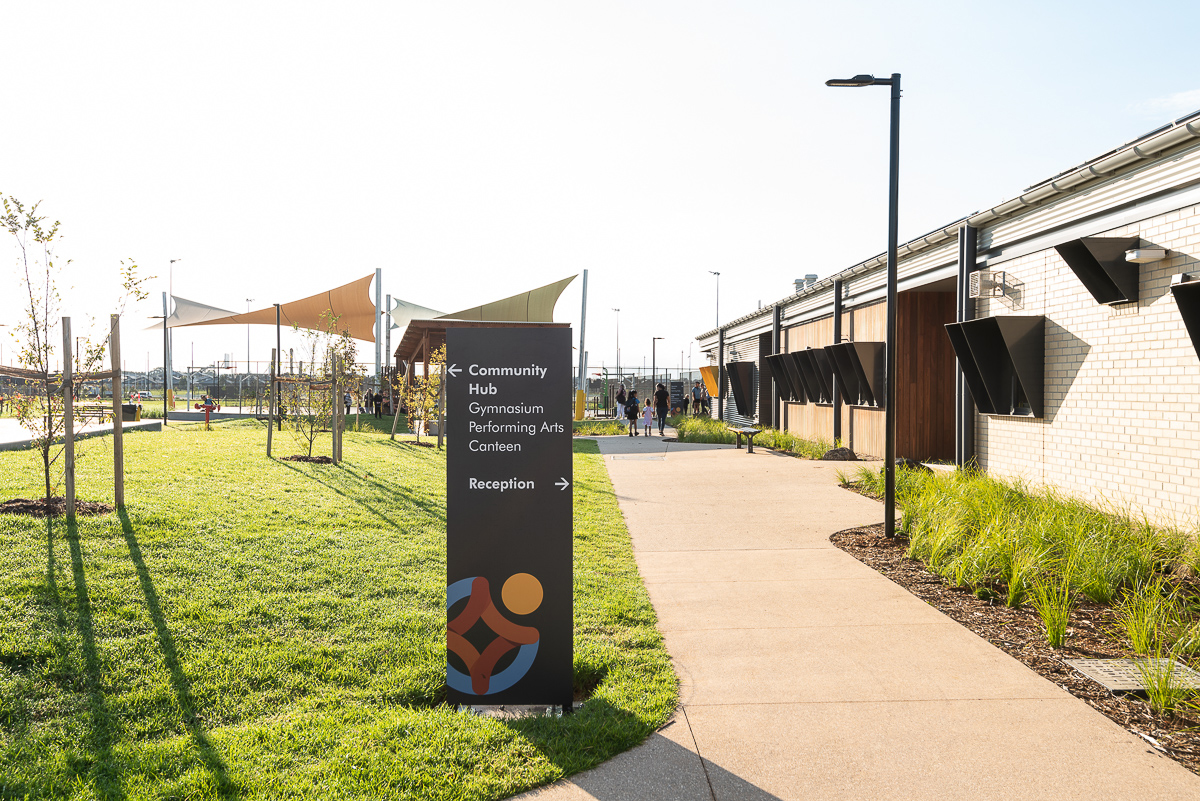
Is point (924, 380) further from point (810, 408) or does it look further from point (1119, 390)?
point (1119, 390)

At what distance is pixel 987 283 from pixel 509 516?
9.90 meters

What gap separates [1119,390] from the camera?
28.1ft

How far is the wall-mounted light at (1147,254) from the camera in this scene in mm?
7797

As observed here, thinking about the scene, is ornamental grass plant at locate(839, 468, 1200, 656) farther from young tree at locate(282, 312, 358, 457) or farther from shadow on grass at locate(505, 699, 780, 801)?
young tree at locate(282, 312, 358, 457)

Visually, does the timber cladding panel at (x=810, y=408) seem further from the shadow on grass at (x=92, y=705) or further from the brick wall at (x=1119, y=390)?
the shadow on grass at (x=92, y=705)

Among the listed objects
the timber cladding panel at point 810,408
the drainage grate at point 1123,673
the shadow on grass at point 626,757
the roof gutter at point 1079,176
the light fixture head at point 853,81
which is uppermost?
the light fixture head at point 853,81

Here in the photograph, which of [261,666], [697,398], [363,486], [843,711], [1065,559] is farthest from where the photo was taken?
[697,398]

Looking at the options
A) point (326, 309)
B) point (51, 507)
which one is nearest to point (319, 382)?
point (51, 507)

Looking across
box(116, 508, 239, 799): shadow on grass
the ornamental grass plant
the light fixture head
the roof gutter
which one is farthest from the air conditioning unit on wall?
box(116, 508, 239, 799): shadow on grass

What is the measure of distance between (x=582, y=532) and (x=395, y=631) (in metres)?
3.73

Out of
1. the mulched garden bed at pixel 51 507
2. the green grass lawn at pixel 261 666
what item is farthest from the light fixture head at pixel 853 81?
the mulched garden bed at pixel 51 507

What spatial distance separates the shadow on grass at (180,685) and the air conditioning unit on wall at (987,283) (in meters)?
11.1

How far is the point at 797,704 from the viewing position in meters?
4.05

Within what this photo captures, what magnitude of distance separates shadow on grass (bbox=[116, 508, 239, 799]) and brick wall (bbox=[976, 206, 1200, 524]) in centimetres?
839
